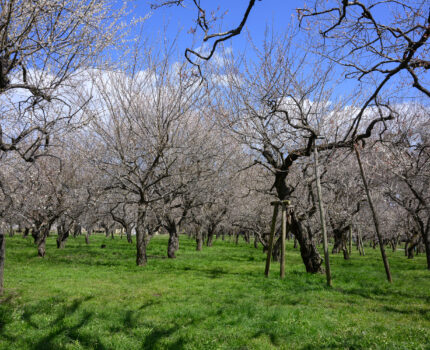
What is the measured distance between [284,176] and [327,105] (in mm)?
3787

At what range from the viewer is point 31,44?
23.8ft

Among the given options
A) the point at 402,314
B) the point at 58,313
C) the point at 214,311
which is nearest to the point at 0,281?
the point at 58,313

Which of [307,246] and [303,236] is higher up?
[303,236]

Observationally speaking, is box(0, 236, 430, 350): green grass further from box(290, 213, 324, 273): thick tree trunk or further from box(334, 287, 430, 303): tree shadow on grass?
box(290, 213, 324, 273): thick tree trunk

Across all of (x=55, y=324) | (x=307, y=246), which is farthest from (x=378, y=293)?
(x=55, y=324)

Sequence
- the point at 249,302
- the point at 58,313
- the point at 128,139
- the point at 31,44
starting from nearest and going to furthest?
the point at 31,44
the point at 58,313
the point at 249,302
the point at 128,139

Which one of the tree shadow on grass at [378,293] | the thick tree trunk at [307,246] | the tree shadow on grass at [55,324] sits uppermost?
the thick tree trunk at [307,246]

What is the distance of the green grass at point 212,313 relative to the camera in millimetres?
6570

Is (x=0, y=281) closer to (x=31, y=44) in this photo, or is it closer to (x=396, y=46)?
(x=31, y=44)

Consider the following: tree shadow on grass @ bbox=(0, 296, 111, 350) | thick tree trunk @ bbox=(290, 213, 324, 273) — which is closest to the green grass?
tree shadow on grass @ bbox=(0, 296, 111, 350)

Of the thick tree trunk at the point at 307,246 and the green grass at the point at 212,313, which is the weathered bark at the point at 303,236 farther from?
the green grass at the point at 212,313

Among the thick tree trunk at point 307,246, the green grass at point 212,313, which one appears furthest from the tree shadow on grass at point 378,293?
the thick tree trunk at point 307,246

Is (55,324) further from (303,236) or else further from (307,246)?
(307,246)

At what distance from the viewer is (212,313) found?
8.24 meters
